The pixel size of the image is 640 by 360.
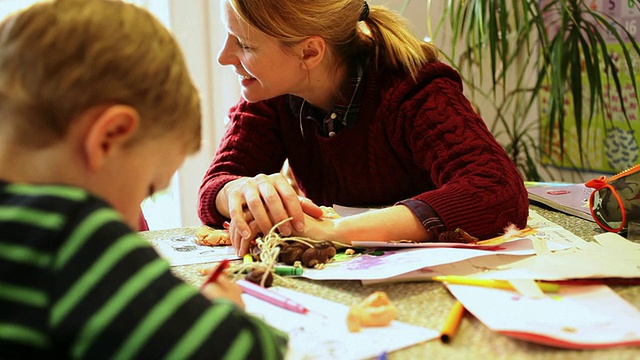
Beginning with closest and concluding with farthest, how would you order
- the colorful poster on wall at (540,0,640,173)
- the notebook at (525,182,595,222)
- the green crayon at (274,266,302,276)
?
the green crayon at (274,266,302,276), the notebook at (525,182,595,222), the colorful poster on wall at (540,0,640,173)

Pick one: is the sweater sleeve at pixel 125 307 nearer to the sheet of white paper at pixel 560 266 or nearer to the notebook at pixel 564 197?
the sheet of white paper at pixel 560 266

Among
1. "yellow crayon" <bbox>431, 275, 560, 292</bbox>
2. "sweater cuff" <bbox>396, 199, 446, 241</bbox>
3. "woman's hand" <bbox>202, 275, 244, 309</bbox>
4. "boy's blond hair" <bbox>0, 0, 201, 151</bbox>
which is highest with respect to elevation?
"boy's blond hair" <bbox>0, 0, 201, 151</bbox>

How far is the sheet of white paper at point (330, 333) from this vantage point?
630 mm

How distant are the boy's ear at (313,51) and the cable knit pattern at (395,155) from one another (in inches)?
4.0

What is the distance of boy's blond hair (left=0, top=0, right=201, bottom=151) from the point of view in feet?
1.68

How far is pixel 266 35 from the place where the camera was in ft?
4.10

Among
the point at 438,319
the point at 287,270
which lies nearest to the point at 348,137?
the point at 287,270

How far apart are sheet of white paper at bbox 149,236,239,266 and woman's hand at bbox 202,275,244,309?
265 millimetres

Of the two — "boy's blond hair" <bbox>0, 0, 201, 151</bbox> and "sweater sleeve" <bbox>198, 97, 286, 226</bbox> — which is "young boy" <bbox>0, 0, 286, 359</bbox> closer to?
"boy's blond hair" <bbox>0, 0, 201, 151</bbox>

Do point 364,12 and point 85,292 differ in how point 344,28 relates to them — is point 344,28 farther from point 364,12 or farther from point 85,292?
point 85,292

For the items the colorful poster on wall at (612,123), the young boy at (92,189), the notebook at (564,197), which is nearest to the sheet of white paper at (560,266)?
the notebook at (564,197)

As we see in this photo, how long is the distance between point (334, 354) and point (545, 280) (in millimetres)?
291

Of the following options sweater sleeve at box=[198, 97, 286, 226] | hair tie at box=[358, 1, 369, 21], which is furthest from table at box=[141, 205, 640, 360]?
hair tie at box=[358, 1, 369, 21]

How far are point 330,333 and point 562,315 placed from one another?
226 mm
